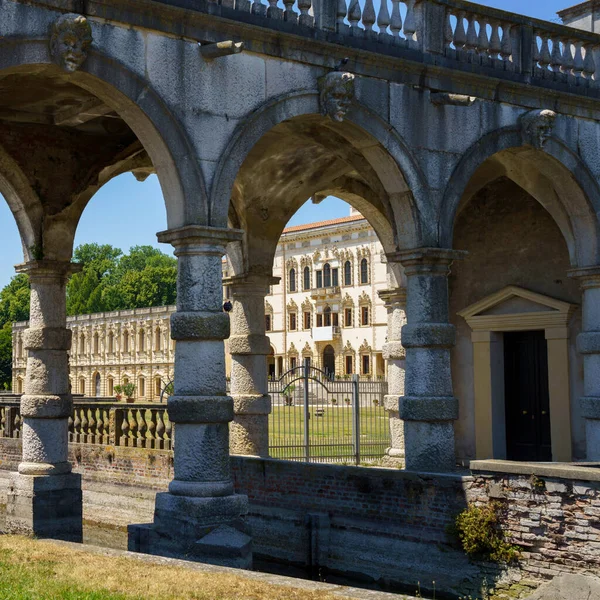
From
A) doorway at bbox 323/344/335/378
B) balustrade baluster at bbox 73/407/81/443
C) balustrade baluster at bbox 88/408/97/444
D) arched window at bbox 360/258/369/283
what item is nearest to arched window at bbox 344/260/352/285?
arched window at bbox 360/258/369/283

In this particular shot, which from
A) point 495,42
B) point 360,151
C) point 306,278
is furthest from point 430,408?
point 306,278

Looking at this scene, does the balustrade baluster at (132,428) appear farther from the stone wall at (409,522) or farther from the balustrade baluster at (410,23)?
Answer: the balustrade baluster at (410,23)

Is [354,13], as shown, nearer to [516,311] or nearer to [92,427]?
[516,311]

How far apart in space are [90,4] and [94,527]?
32.3 ft

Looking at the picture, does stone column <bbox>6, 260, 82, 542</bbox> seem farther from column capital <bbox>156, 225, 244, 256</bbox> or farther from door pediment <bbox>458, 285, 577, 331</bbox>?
door pediment <bbox>458, 285, 577, 331</bbox>

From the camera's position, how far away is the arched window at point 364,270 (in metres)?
66.3

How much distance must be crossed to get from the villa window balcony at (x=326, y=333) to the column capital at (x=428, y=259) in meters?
58.5

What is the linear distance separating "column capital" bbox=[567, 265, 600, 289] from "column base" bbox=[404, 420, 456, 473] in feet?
10.2

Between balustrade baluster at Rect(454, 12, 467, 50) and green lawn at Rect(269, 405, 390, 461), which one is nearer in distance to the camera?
balustrade baluster at Rect(454, 12, 467, 50)

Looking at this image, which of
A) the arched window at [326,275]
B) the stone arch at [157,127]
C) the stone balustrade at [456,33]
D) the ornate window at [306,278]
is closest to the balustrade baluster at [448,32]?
the stone balustrade at [456,33]

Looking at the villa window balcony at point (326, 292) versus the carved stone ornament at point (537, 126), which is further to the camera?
the villa window balcony at point (326, 292)

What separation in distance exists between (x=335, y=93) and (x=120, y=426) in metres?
8.50

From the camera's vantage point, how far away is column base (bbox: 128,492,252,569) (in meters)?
9.53

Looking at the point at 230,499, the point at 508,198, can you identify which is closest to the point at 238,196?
the point at 508,198
